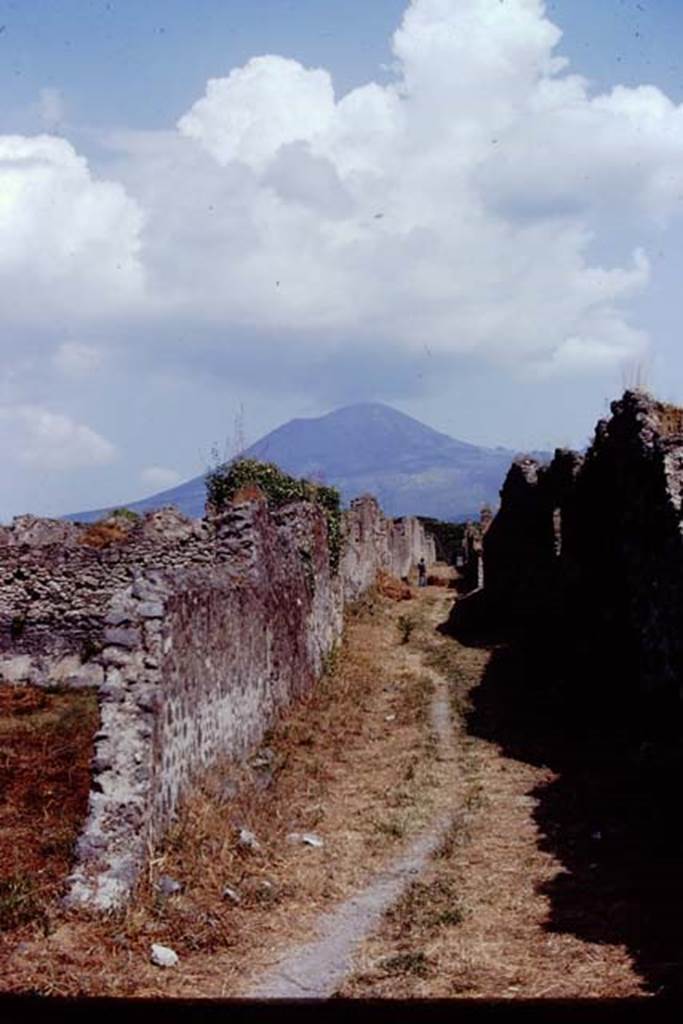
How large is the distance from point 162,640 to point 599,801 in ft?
17.2

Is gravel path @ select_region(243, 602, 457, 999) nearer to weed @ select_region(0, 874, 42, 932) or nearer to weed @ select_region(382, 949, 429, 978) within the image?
weed @ select_region(382, 949, 429, 978)

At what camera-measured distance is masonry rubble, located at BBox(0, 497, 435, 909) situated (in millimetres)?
9297

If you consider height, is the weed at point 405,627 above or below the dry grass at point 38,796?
above

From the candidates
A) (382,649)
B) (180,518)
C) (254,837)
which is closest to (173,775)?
(254,837)

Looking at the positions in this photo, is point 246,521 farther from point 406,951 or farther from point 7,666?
point 406,951

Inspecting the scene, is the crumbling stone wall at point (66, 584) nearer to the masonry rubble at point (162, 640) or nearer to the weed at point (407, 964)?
the masonry rubble at point (162, 640)

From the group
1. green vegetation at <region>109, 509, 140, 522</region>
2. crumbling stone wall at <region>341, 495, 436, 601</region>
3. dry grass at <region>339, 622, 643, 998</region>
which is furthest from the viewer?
crumbling stone wall at <region>341, 495, 436, 601</region>

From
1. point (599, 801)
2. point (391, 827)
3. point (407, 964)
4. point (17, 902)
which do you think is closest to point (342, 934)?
point (407, 964)

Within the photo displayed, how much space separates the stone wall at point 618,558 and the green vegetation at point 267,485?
554 cm

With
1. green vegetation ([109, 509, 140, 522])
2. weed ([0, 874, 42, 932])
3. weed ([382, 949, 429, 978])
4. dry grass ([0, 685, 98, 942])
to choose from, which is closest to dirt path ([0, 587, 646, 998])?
weed ([382, 949, 429, 978])

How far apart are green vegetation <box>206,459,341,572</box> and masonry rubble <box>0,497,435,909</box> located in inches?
143

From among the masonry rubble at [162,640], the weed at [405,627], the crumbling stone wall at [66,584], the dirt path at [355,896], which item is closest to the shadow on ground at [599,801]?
the dirt path at [355,896]

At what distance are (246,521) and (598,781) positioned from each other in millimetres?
5960

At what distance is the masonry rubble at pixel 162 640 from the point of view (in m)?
9.30
